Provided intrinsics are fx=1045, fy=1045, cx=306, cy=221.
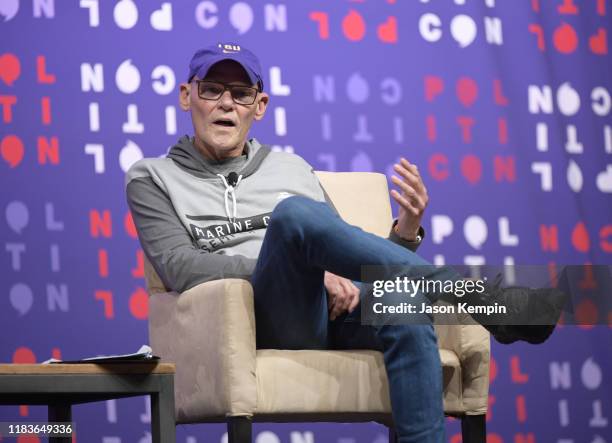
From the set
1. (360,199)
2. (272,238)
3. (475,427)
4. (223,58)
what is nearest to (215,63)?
(223,58)

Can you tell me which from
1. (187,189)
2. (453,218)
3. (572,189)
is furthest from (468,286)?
(572,189)

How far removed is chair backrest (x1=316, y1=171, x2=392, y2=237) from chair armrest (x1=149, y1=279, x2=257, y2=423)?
632 mm

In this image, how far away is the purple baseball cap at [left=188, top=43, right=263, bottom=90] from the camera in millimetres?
2674

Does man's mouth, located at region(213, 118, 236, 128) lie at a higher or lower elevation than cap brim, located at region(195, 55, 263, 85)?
lower

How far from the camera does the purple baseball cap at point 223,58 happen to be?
267 cm

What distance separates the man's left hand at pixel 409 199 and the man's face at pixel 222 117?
0.50 m

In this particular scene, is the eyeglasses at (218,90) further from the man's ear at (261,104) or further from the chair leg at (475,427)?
the chair leg at (475,427)

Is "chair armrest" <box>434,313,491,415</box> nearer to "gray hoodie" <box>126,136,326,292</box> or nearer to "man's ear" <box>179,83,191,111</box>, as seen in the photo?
"gray hoodie" <box>126,136,326,292</box>

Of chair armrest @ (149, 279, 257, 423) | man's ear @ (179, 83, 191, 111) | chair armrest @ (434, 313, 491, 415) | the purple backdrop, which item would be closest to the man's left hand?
chair armrest @ (434, 313, 491, 415)

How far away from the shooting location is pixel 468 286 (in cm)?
213

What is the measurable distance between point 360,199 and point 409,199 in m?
0.45

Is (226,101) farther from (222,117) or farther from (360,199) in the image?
(360,199)

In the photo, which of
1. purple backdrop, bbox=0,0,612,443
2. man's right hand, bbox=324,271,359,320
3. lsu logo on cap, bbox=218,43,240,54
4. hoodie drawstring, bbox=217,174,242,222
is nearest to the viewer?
man's right hand, bbox=324,271,359,320

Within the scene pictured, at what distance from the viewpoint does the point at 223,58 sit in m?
2.67
